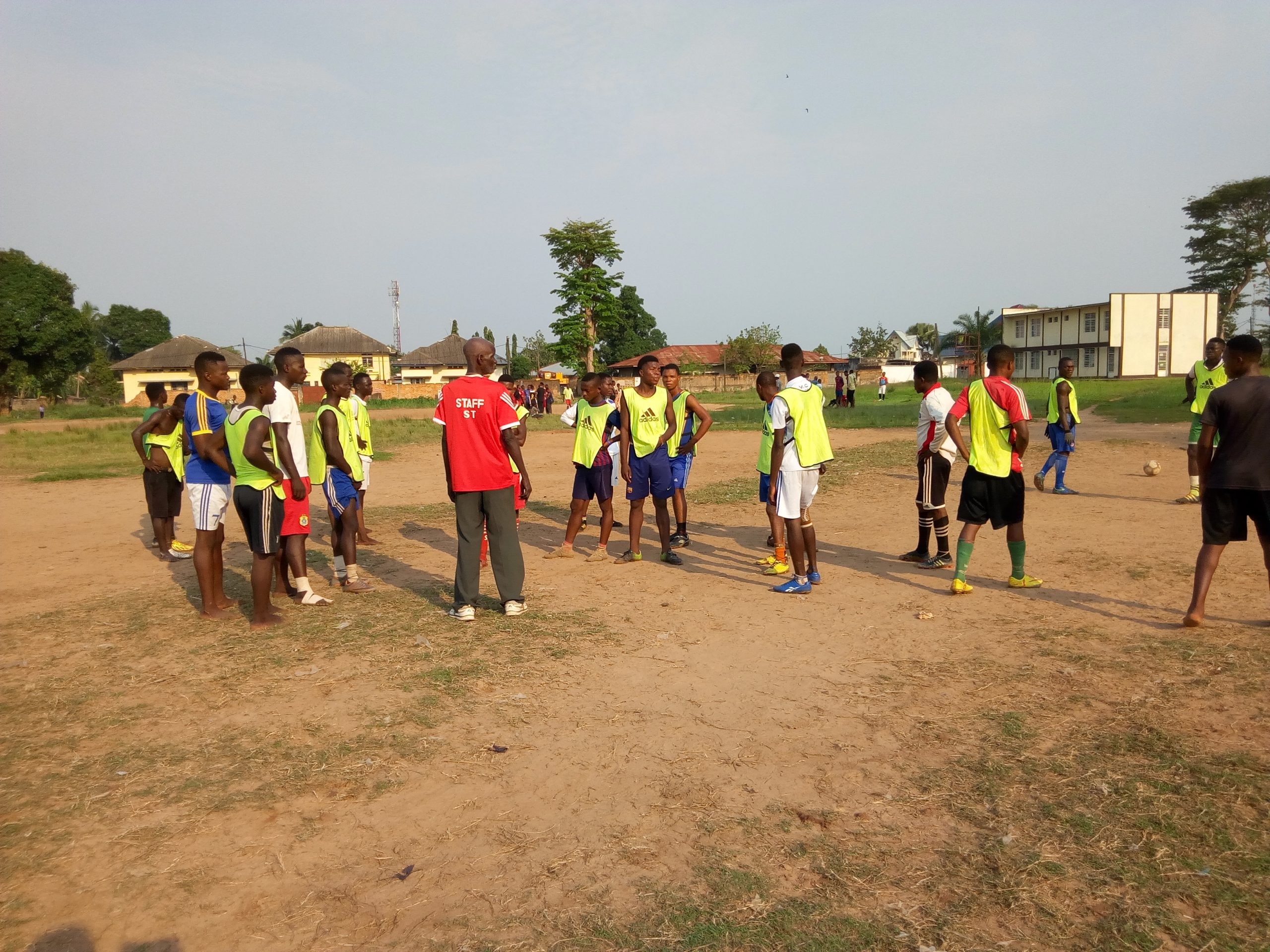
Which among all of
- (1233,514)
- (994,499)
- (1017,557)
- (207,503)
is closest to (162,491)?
(207,503)

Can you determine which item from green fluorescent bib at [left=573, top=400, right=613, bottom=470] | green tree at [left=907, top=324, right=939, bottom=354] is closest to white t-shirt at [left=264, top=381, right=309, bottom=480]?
green fluorescent bib at [left=573, top=400, right=613, bottom=470]

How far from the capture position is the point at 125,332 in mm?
103250

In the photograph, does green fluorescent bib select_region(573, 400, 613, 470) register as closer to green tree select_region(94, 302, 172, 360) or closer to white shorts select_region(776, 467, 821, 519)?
white shorts select_region(776, 467, 821, 519)

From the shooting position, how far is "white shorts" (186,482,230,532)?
673 centimetres

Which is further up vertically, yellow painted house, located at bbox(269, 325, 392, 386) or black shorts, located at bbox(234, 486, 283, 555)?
yellow painted house, located at bbox(269, 325, 392, 386)

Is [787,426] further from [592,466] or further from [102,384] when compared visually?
[102,384]

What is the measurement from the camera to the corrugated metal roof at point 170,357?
66250 mm

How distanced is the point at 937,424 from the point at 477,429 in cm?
441

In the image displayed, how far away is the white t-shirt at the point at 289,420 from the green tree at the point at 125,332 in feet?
366

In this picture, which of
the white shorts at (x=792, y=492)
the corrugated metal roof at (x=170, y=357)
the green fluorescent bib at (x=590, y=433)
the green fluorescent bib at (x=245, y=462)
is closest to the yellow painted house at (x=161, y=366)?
the corrugated metal roof at (x=170, y=357)

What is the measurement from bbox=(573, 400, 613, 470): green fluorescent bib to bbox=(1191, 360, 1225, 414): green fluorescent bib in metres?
7.49

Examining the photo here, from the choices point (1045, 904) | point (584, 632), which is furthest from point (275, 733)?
point (1045, 904)

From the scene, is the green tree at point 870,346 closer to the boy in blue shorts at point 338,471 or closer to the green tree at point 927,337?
the green tree at point 927,337

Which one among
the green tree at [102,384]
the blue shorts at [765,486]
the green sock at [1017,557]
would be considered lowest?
the green sock at [1017,557]
